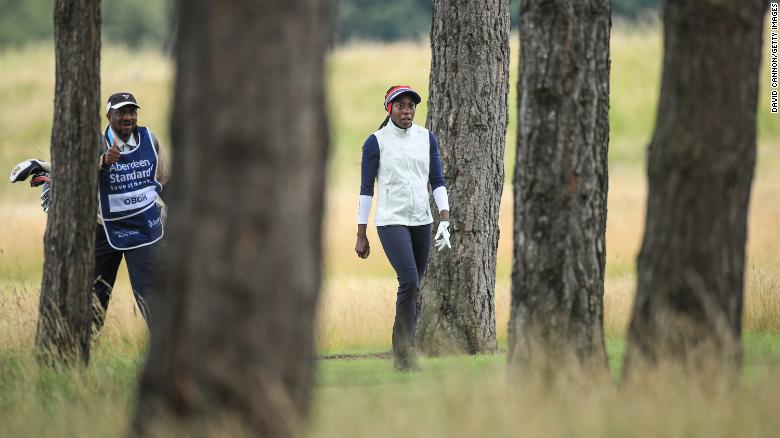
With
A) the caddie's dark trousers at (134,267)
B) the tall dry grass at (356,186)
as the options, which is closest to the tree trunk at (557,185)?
the tall dry grass at (356,186)

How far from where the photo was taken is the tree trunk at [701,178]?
774 centimetres

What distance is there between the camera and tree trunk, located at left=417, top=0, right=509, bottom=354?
13.0 m

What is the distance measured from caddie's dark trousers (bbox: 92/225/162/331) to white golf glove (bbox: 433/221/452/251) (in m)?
2.12

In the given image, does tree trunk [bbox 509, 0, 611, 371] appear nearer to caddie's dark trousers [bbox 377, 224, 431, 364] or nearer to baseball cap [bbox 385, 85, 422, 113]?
caddie's dark trousers [bbox 377, 224, 431, 364]

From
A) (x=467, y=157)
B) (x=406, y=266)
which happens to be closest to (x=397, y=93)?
(x=406, y=266)

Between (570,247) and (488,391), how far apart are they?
1.32 meters

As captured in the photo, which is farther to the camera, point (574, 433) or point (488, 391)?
point (488, 391)

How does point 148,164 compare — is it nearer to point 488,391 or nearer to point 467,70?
point 467,70

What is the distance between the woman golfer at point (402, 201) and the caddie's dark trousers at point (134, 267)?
1574 mm

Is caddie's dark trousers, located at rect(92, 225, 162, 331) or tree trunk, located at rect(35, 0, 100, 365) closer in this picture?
tree trunk, located at rect(35, 0, 100, 365)

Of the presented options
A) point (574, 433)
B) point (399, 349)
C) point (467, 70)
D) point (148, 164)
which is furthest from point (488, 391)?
point (467, 70)

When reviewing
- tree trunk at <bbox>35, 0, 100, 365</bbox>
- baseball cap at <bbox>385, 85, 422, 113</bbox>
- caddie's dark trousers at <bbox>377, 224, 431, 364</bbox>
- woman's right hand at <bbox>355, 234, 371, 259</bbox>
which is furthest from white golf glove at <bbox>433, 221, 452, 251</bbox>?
tree trunk at <bbox>35, 0, 100, 365</bbox>

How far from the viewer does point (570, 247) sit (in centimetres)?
846

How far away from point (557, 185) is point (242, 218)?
276 centimetres
